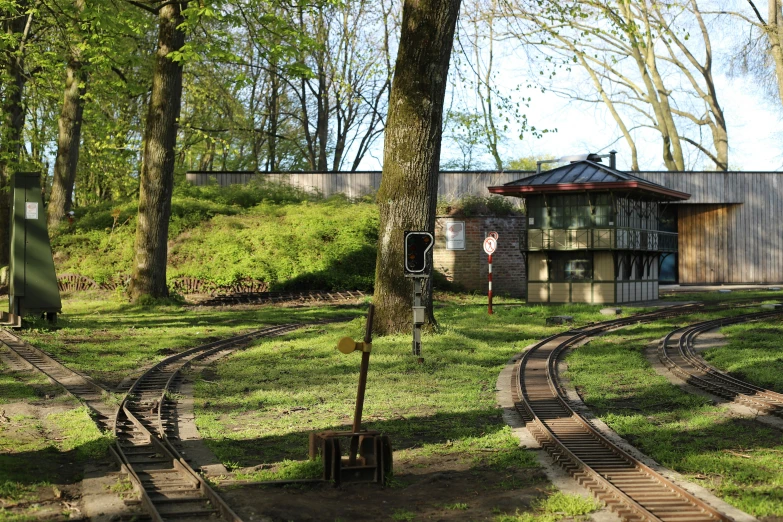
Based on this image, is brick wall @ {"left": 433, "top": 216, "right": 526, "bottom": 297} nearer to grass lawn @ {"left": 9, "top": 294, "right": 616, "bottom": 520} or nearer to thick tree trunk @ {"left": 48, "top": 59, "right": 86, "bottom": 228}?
grass lawn @ {"left": 9, "top": 294, "right": 616, "bottom": 520}

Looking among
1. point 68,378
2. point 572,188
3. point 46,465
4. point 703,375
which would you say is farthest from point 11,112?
point 703,375

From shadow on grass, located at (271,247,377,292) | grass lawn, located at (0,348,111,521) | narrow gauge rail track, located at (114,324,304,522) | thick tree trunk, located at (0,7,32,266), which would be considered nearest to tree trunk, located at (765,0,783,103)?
shadow on grass, located at (271,247,377,292)

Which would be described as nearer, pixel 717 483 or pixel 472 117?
pixel 717 483

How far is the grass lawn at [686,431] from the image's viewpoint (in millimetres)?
7023

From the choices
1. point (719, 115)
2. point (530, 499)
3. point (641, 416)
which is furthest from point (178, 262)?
point (719, 115)

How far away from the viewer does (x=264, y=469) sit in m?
7.72

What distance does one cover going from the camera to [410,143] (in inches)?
643

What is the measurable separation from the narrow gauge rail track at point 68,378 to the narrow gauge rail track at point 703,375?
7.79 metres

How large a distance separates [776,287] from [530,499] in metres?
35.3

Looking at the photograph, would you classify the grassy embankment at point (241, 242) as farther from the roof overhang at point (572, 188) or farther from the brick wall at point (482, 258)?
the roof overhang at point (572, 188)

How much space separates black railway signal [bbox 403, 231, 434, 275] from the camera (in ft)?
45.8

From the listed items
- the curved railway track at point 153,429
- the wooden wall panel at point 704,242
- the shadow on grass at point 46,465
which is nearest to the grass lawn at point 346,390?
the curved railway track at point 153,429

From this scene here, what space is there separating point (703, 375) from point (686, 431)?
433 cm

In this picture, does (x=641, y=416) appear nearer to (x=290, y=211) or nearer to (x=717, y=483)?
(x=717, y=483)
